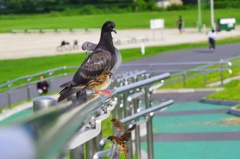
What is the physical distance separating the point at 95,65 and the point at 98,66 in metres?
0.02

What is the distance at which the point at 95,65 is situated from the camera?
10.7 ft

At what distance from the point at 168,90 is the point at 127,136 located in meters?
15.3

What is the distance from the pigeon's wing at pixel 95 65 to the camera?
305 centimetres

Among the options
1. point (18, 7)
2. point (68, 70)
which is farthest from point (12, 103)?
point (18, 7)

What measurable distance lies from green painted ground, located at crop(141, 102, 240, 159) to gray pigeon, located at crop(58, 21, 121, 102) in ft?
15.4

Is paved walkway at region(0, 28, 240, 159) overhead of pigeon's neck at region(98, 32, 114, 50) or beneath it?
beneath

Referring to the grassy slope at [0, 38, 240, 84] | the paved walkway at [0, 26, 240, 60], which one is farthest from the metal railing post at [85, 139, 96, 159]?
the paved walkway at [0, 26, 240, 60]

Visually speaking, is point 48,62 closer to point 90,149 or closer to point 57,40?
point 57,40

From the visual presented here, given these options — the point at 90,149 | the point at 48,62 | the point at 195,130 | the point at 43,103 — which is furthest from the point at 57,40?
the point at 43,103

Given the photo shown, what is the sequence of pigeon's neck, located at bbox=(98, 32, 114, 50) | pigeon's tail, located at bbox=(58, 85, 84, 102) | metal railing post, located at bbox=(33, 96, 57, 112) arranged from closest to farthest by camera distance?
metal railing post, located at bbox=(33, 96, 57, 112) < pigeon's tail, located at bbox=(58, 85, 84, 102) < pigeon's neck, located at bbox=(98, 32, 114, 50)

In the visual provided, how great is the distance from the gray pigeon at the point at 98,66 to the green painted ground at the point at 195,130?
15.4 feet

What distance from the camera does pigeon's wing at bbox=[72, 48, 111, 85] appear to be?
3.05 metres

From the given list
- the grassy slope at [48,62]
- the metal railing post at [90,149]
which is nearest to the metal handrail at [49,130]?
the metal railing post at [90,149]

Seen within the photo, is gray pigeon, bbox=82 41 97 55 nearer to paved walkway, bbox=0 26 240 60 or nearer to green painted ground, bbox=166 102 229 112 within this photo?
green painted ground, bbox=166 102 229 112
